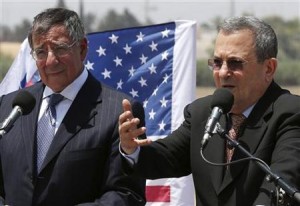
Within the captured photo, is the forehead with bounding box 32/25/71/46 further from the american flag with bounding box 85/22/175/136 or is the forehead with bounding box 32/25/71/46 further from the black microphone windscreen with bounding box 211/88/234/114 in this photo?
the american flag with bounding box 85/22/175/136

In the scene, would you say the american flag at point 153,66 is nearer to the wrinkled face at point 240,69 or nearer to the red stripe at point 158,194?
the red stripe at point 158,194

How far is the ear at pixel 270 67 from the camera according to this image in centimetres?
514

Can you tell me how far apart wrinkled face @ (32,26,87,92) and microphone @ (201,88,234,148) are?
1241 millimetres

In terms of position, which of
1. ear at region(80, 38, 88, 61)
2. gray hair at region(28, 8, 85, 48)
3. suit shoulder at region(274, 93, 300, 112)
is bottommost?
suit shoulder at region(274, 93, 300, 112)

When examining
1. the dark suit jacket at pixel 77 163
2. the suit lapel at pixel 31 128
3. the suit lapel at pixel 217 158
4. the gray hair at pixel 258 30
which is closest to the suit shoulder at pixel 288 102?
the gray hair at pixel 258 30

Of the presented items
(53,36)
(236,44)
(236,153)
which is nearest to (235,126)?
(236,153)

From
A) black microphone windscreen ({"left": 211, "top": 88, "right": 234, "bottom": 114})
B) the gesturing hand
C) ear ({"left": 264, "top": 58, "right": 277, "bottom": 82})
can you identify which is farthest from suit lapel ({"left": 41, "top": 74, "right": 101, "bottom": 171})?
black microphone windscreen ({"left": 211, "top": 88, "right": 234, "bottom": 114})

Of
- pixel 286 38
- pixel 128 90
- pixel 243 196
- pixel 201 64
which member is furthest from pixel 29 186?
pixel 286 38

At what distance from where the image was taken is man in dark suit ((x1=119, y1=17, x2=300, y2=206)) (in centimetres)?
493

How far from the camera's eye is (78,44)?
5711 millimetres

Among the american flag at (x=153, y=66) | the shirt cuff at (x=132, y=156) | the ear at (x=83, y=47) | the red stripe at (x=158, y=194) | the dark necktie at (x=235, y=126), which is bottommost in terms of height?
the red stripe at (x=158, y=194)

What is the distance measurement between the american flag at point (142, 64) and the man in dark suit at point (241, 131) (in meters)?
2.33

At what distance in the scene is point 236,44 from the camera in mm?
5074

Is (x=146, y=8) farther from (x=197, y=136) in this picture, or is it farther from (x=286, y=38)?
(x=197, y=136)
